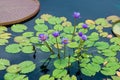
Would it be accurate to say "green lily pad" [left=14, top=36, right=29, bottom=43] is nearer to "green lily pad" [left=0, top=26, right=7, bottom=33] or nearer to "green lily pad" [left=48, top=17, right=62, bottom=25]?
"green lily pad" [left=0, top=26, right=7, bottom=33]

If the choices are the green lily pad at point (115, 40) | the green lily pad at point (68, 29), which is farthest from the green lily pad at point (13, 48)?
the green lily pad at point (115, 40)

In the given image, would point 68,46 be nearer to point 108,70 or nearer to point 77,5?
point 108,70

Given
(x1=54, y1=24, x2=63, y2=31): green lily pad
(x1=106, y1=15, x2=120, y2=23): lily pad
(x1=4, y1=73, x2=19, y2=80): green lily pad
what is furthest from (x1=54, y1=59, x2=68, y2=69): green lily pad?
(x1=106, y1=15, x2=120, y2=23): lily pad

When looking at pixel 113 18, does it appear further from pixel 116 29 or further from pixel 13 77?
pixel 13 77

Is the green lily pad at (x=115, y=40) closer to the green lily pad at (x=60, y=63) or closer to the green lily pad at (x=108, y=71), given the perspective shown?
the green lily pad at (x=108, y=71)

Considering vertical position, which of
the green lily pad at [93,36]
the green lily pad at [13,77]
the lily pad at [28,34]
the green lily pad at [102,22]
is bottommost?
the green lily pad at [13,77]

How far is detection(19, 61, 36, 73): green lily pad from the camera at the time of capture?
1.58 meters

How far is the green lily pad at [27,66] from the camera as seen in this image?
1583mm

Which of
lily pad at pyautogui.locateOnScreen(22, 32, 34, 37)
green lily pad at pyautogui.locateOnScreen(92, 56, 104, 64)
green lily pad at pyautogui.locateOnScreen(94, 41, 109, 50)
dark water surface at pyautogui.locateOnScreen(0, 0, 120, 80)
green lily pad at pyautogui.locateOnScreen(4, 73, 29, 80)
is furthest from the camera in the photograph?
dark water surface at pyautogui.locateOnScreen(0, 0, 120, 80)

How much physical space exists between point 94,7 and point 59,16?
0.32 metres

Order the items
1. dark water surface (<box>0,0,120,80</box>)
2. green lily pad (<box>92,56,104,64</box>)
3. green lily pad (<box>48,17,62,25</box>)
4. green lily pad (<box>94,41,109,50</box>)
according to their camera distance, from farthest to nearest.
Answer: dark water surface (<box>0,0,120,80</box>) → green lily pad (<box>48,17,62,25</box>) → green lily pad (<box>94,41,109,50</box>) → green lily pad (<box>92,56,104,64</box>)

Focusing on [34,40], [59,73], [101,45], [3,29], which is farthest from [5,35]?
[101,45]

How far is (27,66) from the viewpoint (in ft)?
5.32

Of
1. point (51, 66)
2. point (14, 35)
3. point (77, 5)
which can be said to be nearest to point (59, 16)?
point (77, 5)
